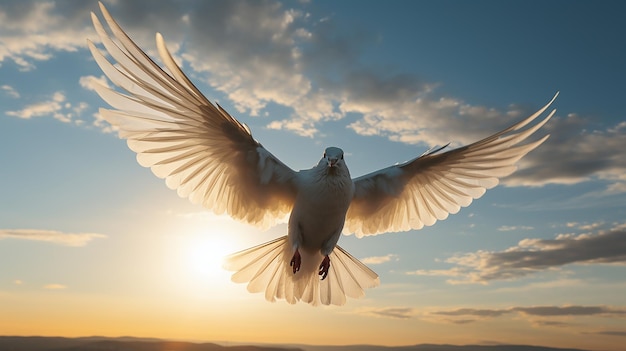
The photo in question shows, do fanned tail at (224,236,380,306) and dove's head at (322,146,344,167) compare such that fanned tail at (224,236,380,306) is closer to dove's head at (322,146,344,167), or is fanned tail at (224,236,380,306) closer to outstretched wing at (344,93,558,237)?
outstretched wing at (344,93,558,237)

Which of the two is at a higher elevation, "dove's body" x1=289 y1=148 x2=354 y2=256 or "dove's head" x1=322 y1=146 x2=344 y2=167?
"dove's head" x1=322 y1=146 x2=344 y2=167

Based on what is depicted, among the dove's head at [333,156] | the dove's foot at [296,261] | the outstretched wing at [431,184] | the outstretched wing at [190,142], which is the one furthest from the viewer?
the outstretched wing at [431,184]

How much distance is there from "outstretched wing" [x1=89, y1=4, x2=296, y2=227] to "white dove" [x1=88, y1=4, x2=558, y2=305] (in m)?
0.02

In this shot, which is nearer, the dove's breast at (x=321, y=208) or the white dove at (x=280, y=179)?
the white dove at (x=280, y=179)

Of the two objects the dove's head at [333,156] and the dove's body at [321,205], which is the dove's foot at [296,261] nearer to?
the dove's body at [321,205]

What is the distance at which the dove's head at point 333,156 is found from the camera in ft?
38.4

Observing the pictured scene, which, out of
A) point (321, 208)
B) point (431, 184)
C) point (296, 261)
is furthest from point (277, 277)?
point (431, 184)

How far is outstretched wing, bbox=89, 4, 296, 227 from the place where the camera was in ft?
35.3

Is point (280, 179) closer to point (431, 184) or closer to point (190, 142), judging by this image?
point (190, 142)

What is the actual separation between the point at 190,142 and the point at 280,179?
2036 mm

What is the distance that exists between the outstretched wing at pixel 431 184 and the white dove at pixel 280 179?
26mm

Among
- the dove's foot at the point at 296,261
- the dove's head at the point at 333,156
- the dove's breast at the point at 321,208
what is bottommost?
the dove's foot at the point at 296,261

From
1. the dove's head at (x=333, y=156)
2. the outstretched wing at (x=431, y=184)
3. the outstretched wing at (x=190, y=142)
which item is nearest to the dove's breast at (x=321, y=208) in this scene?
the dove's head at (x=333, y=156)

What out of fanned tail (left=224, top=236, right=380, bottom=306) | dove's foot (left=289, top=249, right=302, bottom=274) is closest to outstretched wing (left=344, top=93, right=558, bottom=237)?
fanned tail (left=224, top=236, right=380, bottom=306)
